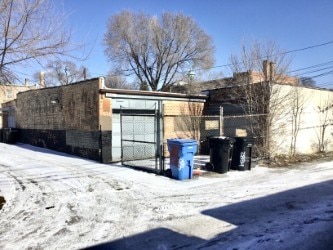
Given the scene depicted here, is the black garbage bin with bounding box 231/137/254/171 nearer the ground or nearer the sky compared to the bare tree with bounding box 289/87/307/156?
nearer the ground

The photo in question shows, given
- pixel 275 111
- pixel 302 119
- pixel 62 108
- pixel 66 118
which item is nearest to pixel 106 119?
pixel 66 118

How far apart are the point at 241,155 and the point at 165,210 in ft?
18.3

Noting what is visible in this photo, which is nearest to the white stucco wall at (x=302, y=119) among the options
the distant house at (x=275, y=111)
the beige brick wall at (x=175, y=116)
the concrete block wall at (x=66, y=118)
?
the distant house at (x=275, y=111)

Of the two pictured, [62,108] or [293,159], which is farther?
[62,108]

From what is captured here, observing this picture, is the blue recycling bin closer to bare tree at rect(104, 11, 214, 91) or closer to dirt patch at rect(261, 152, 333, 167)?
dirt patch at rect(261, 152, 333, 167)

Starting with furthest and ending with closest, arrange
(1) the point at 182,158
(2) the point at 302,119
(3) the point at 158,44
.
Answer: (3) the point at 158,44
(2) the point at 302,119
(1) the point at 182,158

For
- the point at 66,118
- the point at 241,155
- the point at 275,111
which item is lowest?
the point at 241,155

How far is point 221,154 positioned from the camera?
1167 centimetres

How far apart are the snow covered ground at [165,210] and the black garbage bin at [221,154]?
55 centimetres

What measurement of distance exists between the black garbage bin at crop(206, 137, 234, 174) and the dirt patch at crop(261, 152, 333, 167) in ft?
8.30

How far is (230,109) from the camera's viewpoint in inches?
697

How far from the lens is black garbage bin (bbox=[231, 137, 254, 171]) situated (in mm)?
12164

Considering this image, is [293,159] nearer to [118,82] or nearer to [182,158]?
[182,158]

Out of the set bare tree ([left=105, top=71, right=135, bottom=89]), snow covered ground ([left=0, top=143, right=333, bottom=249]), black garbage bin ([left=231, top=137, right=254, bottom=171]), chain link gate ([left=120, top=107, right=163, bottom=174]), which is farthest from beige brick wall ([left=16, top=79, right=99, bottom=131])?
bare tree ([left=105, top=71, right=135, bottom=89])
